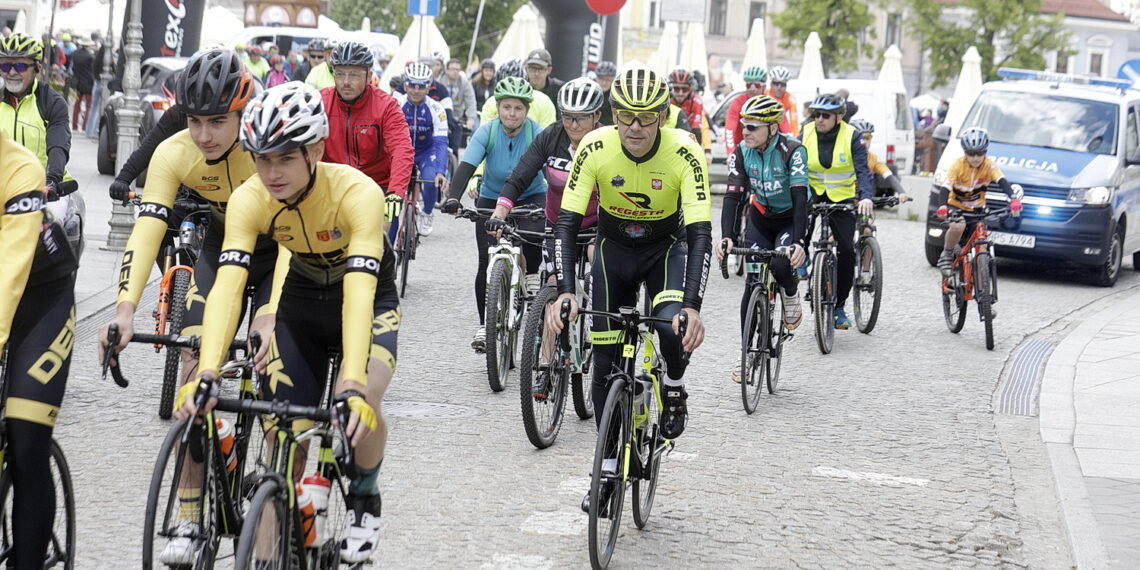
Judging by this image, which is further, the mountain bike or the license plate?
the license plate

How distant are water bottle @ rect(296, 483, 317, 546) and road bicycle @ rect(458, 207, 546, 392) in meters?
4.70

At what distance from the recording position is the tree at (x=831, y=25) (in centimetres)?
6141

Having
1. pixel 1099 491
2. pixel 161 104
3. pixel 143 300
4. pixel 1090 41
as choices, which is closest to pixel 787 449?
pixel 1099 491

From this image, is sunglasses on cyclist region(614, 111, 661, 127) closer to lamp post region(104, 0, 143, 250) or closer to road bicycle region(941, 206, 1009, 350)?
road bicycle region(941, 206, 1009, 350)

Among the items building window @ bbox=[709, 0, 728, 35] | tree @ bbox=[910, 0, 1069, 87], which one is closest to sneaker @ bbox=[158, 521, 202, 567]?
tree @ bbox=[910, 0, 1069, 87]

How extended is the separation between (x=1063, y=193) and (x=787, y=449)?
399 inches

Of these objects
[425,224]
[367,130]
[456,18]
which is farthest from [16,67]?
[456,18]

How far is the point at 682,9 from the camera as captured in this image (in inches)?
899

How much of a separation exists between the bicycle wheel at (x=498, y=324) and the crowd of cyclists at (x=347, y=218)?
0.33 m

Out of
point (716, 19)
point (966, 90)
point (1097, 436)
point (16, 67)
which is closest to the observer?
point (1097, 436)

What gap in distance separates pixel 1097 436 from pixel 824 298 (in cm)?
316

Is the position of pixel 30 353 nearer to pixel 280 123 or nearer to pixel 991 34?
pixel 280 123

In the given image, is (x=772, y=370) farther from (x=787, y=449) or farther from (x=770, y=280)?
(x=787, y=449)

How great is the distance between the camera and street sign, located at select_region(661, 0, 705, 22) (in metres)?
22.8
